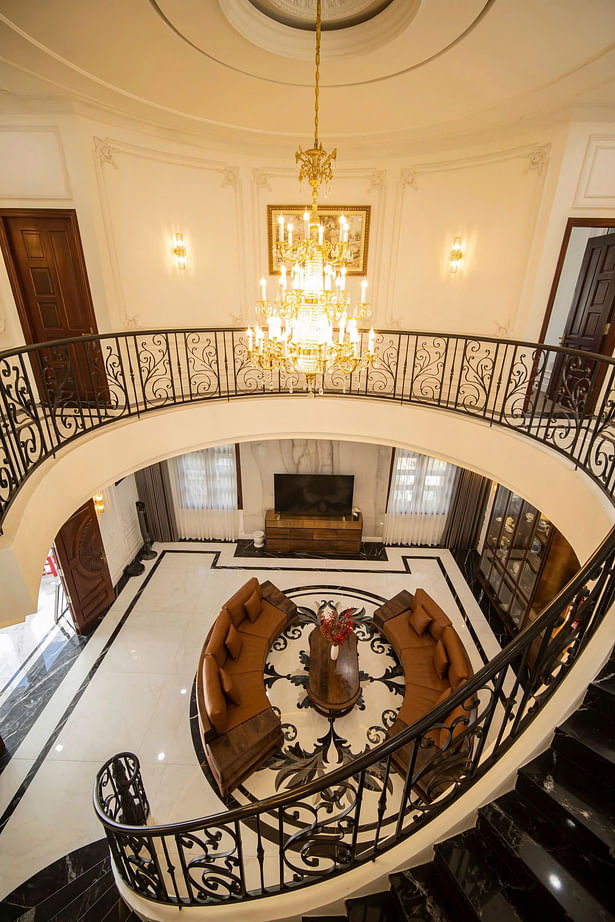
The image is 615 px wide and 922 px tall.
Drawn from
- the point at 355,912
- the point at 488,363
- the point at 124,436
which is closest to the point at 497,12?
the point at 488,363

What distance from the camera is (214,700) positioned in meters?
4.54

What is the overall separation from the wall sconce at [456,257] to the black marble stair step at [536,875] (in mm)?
6401

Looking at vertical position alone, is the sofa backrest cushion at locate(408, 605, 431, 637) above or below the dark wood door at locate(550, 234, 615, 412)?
below

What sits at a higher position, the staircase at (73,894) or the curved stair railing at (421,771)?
the curved stair railing at (421,771)

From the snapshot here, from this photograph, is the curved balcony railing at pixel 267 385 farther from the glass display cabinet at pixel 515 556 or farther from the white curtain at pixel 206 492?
the white curtain at pixel 206 492

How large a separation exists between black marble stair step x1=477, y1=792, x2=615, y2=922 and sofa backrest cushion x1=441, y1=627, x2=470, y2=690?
325 centimetres

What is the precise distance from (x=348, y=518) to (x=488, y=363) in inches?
175

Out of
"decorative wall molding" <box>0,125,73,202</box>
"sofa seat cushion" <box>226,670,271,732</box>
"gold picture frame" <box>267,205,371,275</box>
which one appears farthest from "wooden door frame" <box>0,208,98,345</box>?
"sofa seat cushion" <box>226,670,271,732</box>

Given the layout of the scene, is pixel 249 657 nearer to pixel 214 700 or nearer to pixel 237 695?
pixel 237 695

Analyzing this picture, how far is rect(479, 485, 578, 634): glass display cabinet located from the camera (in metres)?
6.22

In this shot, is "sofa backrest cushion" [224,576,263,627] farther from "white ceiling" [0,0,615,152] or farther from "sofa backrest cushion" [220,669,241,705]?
"white ceiling" [0,0,615,152]

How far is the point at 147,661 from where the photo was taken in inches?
241

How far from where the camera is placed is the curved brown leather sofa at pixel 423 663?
4.44 metres

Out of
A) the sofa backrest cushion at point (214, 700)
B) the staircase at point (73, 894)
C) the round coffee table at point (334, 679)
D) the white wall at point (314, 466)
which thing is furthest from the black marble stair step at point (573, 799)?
the white wall at point (314, 466)
